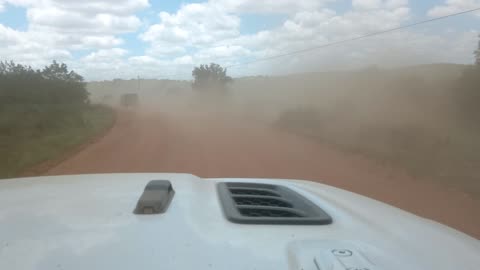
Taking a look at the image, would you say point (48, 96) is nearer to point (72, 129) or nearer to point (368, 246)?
point (72, 129)

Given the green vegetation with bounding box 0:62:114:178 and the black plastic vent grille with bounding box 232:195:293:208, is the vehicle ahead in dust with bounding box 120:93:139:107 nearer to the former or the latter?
the green vegetation with bounding box 0:62:114:178

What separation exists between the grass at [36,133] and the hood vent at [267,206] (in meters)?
10.7

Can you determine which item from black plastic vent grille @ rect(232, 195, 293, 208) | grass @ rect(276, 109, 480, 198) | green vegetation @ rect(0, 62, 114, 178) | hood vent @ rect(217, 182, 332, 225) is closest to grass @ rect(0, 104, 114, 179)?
green vegetation @ rect(0, 62, 114, 178)

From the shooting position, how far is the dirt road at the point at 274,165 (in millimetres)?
8789

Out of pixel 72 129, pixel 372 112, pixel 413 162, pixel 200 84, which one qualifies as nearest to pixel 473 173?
pixel 413 162

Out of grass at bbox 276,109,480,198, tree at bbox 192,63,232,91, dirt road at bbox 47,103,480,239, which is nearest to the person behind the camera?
dirt road at bbox 47,103,480,239

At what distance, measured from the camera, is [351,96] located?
30031 millimetres

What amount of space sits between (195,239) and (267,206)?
95cm

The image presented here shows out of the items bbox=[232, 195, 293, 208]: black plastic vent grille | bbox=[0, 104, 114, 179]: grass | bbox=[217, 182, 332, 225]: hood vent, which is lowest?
bbox=[0, 104, 114, 179]: grass

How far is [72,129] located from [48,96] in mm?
5118

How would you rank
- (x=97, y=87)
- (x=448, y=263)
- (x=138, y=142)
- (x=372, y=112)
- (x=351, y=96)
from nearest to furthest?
(x=448, y=263) < (x=138, y=142) < (x=372, y=112) < (x=351, y=96) < (x=97, y=87)

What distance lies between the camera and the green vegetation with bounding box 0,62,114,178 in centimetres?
1479

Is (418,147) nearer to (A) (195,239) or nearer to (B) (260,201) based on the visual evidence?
(B) (260,201)

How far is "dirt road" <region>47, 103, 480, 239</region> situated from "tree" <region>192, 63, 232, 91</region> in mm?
34749
